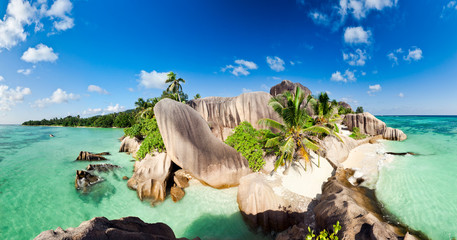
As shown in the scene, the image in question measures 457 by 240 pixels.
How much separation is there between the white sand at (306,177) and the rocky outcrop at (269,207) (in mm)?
508

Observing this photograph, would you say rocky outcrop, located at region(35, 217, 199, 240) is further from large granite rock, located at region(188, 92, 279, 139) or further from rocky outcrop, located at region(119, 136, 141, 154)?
rocky outcrop, located at region(119, 136, 141, 154)

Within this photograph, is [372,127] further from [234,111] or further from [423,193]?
[234,111]

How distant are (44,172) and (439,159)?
27.4 metres

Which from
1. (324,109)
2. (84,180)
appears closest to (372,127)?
(324,109)

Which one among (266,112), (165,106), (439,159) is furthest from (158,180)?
(439,159)

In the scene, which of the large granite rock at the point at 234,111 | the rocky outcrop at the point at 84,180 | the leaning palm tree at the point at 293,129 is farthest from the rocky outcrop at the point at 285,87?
the rocky outcrop at the point at 84,180

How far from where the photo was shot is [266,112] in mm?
10867

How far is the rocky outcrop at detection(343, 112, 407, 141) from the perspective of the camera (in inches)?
718

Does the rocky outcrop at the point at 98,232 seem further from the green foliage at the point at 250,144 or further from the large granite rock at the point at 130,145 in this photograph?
the large granite rock at the point at 130,145

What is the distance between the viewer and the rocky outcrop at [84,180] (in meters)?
8.42

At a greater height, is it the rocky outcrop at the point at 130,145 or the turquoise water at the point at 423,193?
the rocky outcrop at the point at 130,145

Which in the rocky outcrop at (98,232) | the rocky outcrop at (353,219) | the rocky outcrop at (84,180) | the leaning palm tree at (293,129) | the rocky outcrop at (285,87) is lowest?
the rocky outcrop at (84,180)

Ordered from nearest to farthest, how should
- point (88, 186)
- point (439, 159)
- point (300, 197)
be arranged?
point (300, 197), point (88, 186), point (439, 159)

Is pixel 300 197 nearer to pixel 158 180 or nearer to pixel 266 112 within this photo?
pixel 266 112
